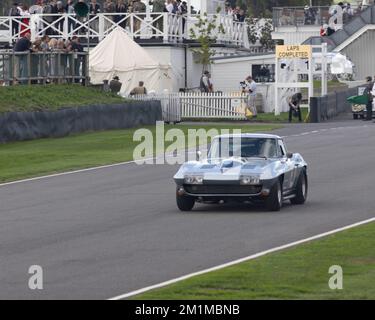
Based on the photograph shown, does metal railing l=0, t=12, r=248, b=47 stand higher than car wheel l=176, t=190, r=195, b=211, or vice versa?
metal railing l=0, t=12, r=248, b=47

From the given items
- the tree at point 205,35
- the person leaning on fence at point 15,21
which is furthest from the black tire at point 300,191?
the person leaning on fence at point 15,21

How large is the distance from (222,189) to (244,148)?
1.35 metres

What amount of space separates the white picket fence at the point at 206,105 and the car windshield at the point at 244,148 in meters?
26.0

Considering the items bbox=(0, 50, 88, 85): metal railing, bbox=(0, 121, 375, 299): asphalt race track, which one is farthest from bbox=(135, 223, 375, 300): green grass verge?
bbox=(0, 50, 88, 85): metal railing

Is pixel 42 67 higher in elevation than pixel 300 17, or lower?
lower

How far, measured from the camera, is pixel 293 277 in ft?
41.3

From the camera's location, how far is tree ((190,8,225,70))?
179 ft

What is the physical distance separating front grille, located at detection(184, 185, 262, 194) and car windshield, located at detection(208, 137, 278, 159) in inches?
41.1

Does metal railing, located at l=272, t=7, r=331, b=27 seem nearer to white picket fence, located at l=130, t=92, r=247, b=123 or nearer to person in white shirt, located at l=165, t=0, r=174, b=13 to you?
person in white shirt, located at l=165, t=0, r=174, b=13
